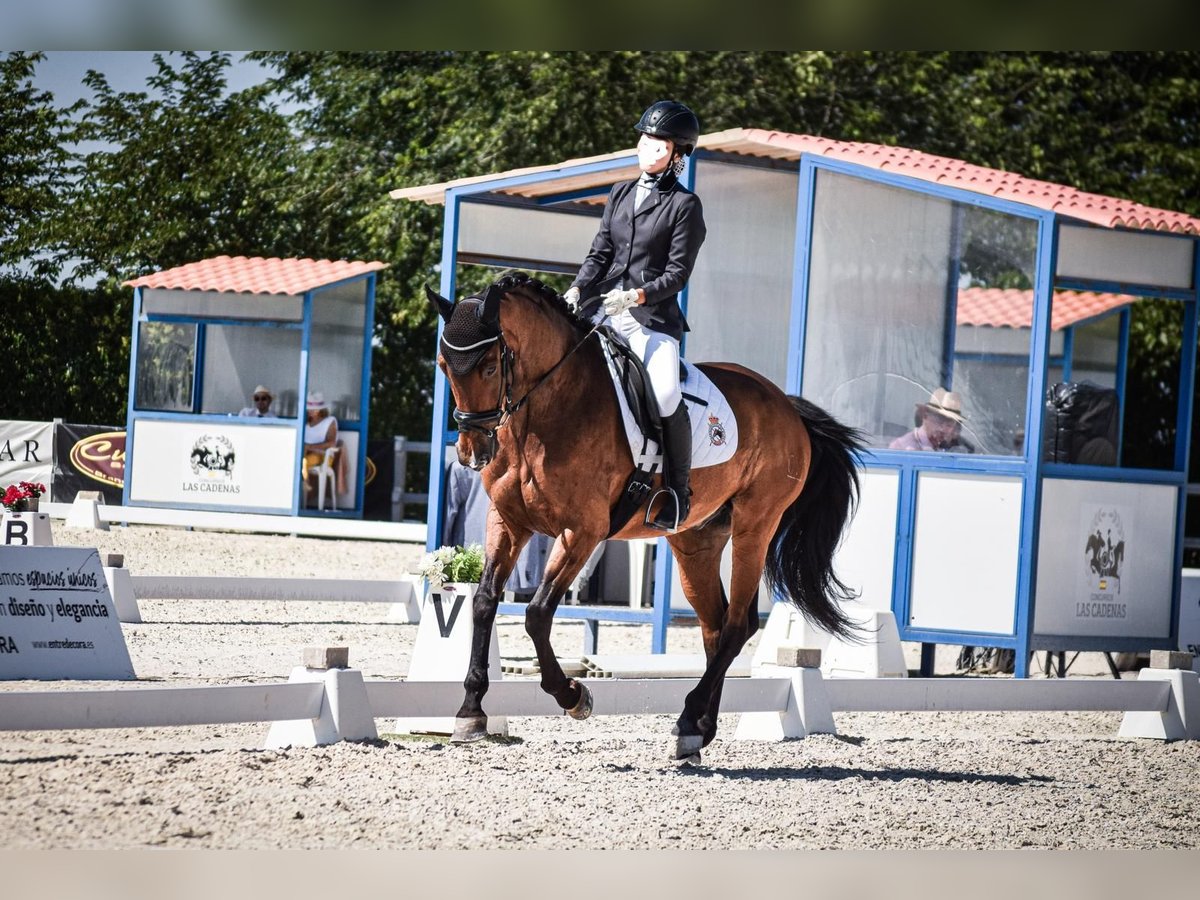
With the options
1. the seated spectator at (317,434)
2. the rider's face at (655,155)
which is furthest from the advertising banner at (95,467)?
the rider's face at (655,155)

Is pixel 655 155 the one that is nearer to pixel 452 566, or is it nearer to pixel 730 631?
pixel 730 631

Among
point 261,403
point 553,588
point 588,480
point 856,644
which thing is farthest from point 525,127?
point 553,588

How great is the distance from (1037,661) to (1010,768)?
518 cm

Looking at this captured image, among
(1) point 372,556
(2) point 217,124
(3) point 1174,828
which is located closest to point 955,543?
(3) point 1174,828

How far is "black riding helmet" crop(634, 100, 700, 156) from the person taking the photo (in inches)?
231

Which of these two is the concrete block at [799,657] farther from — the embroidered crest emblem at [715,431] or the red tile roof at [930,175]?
the red tile roof at [930,175]

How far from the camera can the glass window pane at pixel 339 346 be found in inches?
693

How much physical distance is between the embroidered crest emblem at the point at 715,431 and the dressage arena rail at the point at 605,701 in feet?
3.50

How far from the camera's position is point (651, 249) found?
587 centimetres

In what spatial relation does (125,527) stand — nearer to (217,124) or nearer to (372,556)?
(372,556)

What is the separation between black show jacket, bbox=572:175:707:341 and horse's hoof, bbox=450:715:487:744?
1611mm

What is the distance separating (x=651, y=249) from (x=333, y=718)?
6.92 ft

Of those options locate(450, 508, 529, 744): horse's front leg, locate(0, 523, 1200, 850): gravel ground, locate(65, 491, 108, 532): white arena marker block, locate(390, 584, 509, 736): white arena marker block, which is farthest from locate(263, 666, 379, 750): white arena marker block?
locate(65, 491, 108, 532): white arena marker block

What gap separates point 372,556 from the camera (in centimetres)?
1581
